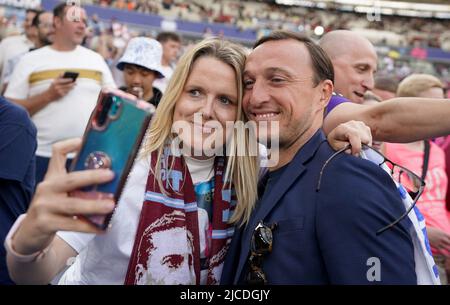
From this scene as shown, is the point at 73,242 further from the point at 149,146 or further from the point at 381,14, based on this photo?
the point at 381,14

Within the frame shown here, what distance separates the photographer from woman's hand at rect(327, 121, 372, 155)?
1551mm

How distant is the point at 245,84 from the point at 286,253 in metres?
0.79

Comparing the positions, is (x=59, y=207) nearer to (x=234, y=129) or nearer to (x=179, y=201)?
(x=179, y=201)

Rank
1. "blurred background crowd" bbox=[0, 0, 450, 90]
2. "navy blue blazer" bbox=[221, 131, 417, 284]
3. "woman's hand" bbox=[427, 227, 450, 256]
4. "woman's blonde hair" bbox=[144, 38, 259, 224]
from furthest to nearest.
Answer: "blurred background crowd" bbox=[0, 0, 450, 90] → "woman's hand" bbox=[427, 227, 450, 256] → "woman's blonde hair" bbox=[144, 38, 259, 224] → "navy blue blazer" bbox=[221, 131, 417, 284]

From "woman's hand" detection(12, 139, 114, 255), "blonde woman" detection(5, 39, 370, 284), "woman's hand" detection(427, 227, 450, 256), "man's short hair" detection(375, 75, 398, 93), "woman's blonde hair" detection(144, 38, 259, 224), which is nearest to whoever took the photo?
"woman's hand" detection(12, 139, 114, 255)

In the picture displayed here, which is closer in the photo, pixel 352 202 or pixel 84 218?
pixel 84 218

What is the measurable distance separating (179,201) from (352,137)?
25.4 inches

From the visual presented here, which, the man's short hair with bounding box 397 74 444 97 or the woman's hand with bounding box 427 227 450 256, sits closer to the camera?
the woman's hand with bounding box 427 227 450 256

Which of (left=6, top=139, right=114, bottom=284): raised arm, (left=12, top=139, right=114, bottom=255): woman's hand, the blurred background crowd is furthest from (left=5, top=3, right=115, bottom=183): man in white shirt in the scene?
the blurred background crowd

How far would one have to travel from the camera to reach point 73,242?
59.6 inches

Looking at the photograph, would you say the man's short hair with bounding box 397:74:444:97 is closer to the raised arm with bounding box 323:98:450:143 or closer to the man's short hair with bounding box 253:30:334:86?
the raised arm with bounding box 323:98:450:143

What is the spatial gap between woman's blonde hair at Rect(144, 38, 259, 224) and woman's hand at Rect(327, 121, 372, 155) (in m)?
0.40

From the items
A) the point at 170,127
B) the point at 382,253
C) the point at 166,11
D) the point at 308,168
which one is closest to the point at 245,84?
the point at 170,127

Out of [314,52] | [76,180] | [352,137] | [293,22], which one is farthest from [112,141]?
[293,22]
